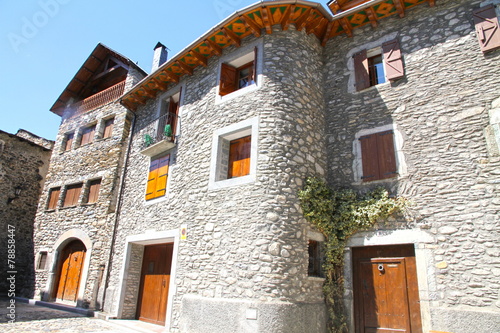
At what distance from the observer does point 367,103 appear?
761 centimetres

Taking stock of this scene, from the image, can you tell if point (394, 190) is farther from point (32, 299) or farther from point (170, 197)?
point (32, 299)

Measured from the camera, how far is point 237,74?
28.8 ft

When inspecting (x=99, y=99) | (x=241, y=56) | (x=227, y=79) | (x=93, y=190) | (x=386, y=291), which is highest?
(x=99, y=99)

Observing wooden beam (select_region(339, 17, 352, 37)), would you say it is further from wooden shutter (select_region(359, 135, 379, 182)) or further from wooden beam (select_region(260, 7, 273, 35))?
wooden shutter (select_region(359, 135, 379, 182))

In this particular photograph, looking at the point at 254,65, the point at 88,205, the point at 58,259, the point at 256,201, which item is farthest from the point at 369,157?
the point at 58,259

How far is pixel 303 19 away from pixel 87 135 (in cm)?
1036

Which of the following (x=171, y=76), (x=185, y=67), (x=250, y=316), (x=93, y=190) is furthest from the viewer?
(x=93, y=190)

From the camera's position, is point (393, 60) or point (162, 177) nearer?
point (393, 60)

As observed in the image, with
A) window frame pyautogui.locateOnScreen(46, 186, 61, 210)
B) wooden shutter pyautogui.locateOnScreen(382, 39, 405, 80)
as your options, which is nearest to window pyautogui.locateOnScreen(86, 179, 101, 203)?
window frame pyautogui.locateOnScreen(46, 186, 61, 210)

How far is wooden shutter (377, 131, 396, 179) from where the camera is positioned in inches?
269

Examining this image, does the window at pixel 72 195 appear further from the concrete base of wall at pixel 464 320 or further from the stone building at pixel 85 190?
the concrete base of wall at pixel 464 320

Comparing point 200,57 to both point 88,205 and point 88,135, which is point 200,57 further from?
point 88,135

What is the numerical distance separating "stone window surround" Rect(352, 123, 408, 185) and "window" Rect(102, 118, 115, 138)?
9.57m

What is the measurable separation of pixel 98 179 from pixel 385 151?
9922 millimetres
